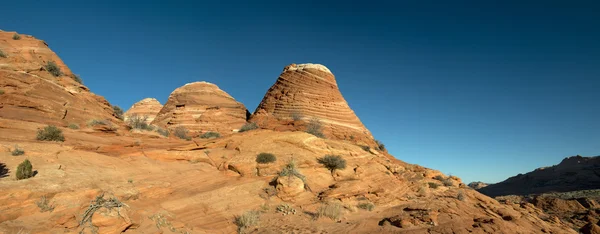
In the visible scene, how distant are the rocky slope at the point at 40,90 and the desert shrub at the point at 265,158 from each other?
9.75 metres

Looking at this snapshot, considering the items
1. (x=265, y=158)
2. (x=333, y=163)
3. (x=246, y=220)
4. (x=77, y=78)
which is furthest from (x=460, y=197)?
(x=77, y=78)

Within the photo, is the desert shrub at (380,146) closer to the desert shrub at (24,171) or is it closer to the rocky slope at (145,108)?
the desert shrub at (24,171)

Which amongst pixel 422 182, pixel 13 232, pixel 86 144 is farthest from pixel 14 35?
pixel 422 182

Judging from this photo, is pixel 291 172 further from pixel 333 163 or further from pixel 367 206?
pixel 367 206

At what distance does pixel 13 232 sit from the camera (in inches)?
216

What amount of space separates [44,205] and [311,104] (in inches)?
919

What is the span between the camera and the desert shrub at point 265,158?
42.2 ft

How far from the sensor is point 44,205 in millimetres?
6617

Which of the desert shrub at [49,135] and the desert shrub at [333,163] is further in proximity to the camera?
the desert shrub at [333,163]

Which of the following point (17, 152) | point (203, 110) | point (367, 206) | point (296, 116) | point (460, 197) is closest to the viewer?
point (17, 152)

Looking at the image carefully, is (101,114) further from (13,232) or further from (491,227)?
(491,227)

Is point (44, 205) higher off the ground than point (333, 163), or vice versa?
point (333, 163)

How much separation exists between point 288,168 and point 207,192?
3787 millimetres

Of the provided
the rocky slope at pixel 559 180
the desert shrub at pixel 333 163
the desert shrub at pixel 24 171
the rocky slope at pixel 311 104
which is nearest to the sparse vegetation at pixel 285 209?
the desert shrub at pixel 333 163
